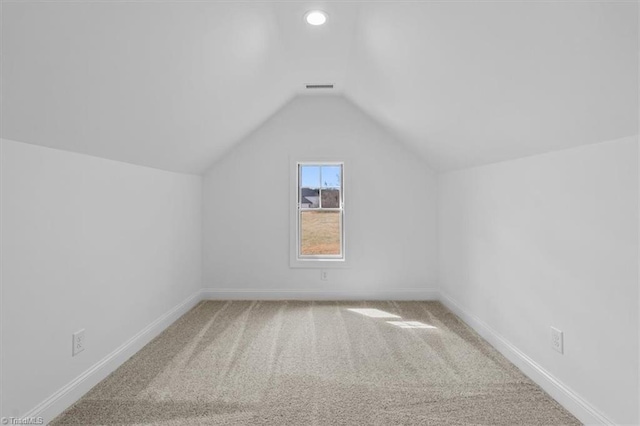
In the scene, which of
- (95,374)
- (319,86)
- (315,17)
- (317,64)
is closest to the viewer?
(95,374)

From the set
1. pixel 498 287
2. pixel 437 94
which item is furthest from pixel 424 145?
pixel 498 287

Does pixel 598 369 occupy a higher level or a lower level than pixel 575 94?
lower

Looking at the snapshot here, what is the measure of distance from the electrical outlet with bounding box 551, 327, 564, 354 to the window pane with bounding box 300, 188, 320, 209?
9.65ft

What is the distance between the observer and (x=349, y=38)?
9.38ft

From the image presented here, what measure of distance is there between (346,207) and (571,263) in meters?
2.68

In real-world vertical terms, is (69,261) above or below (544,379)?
above

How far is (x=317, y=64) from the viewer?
3400 millimetres

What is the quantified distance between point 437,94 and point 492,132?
466mm

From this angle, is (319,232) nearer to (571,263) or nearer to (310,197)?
(310,197)

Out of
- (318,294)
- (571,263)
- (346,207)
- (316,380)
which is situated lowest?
(316,380)

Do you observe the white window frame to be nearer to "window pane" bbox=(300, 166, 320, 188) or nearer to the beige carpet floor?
"window pane" bbox=(300, 166, 320, 188)

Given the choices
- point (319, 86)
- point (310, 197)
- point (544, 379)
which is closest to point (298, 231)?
point (310, 197)

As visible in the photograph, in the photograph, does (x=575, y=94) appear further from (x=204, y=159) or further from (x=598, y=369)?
(x=204, y=159)

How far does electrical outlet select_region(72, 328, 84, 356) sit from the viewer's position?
2160 millimetres
